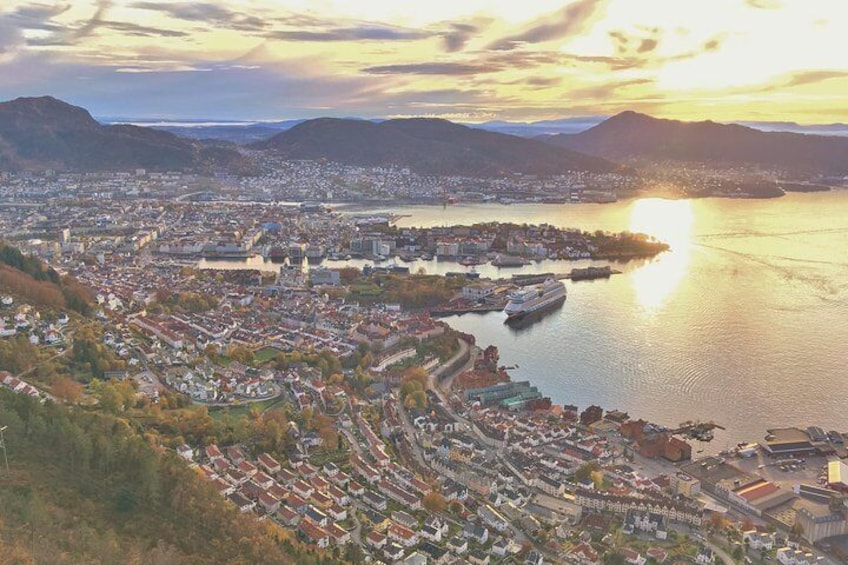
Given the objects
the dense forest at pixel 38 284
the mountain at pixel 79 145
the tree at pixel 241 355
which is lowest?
the tree at pixel 241 355

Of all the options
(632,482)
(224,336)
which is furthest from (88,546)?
(224,336)

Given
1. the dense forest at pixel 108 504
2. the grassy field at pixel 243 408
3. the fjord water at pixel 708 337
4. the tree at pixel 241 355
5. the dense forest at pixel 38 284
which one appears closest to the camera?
the dense forest at pixel 108 504

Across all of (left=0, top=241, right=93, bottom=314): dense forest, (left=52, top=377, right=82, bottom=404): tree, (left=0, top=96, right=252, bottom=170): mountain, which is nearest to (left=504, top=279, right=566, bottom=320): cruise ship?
(left=0, top=241, right=93, bottom=314): dense forest

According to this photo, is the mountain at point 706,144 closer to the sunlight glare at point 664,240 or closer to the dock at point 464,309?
the sunlight glare at point 664,240

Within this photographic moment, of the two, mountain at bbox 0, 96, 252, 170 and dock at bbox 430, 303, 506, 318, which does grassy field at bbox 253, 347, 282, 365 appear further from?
mountain at bbox 0, 96, 252, 170

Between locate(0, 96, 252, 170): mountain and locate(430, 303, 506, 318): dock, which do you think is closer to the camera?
locate(430, 303, 506, 318): dock

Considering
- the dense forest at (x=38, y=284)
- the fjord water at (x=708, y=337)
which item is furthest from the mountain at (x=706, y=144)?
the dense forest at (x=38, y=284)

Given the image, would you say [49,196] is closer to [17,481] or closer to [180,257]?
[180,257]
